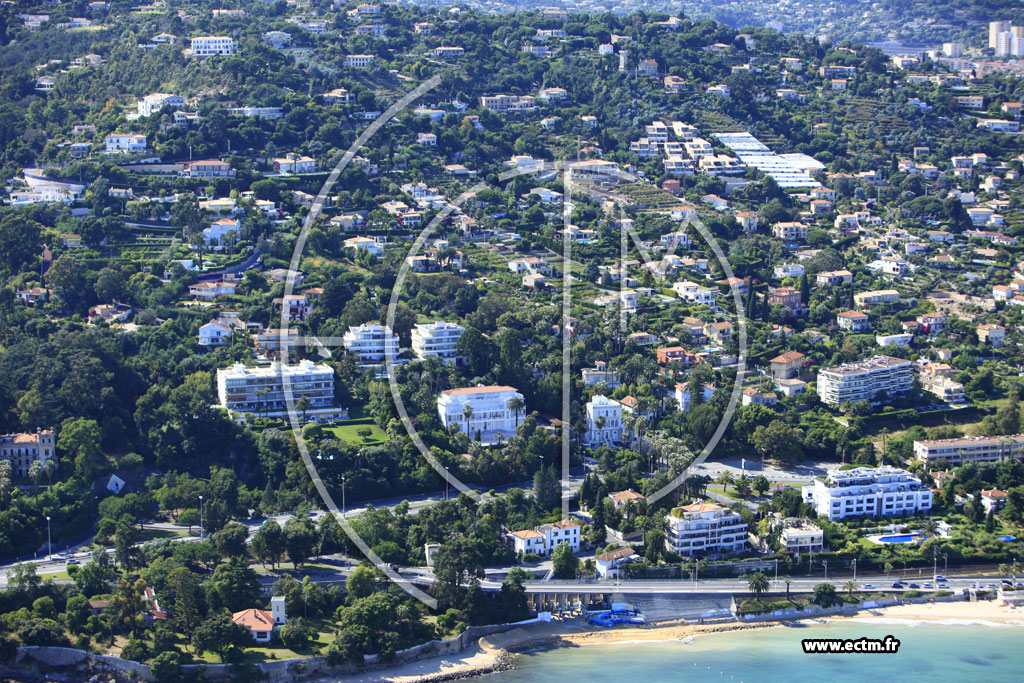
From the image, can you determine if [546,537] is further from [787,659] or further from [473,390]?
[473,390]

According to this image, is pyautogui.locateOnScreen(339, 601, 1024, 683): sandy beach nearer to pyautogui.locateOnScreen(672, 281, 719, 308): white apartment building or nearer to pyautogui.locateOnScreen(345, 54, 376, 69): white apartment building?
pyautogui.locateOnScreen(672, 281, 719, 308): white apartment building

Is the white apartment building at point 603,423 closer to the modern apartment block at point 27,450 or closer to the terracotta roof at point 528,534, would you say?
the terracotta roof at point 528,534

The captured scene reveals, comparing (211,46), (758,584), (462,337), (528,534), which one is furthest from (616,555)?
(211,46)

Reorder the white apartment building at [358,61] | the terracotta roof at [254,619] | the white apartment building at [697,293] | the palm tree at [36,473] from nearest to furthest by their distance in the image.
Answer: the terracotta roof at [254,619] → the palm tree at [36,473] → the white apartment building at [697,293] → the white apartment building at [358,61]

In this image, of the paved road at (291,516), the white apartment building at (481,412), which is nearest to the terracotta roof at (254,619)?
the paved road at (291,516)

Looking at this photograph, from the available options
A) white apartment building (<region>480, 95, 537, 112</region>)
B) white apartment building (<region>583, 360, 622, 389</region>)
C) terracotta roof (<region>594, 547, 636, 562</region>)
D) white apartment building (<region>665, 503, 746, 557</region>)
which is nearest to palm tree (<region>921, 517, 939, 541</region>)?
white apartment building (<region>665, 503, 746, 557</region>)

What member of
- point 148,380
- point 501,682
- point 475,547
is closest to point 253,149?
point 148,380
